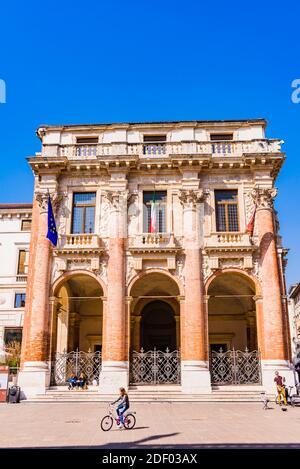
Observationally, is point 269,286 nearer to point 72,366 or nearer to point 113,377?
point 113,377

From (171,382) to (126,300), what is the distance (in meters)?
4.78

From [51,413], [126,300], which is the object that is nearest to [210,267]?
[126,300]

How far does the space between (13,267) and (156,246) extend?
18.4 m

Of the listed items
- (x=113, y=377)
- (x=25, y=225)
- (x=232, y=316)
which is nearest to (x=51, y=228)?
(x=113, y=377)

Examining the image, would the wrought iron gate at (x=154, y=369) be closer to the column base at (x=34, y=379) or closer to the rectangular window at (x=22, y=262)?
the column base at (x=34, y=379)

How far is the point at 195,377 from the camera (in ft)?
69.5

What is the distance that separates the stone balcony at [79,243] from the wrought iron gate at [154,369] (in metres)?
6.08

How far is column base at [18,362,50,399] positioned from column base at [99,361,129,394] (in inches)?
112

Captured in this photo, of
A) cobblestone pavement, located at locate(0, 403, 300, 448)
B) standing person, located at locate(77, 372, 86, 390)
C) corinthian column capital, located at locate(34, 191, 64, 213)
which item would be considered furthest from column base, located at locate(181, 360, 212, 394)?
corinthian column capital, located at locate(34, 191, 64, 213)

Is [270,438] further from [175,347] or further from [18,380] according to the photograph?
[175,347]

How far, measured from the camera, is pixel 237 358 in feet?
75.0

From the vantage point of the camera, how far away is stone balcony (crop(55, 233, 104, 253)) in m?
23.4

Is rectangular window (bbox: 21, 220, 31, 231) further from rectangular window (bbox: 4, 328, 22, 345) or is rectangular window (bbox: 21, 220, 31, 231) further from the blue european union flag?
the blue european union flag

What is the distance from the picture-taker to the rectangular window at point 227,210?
24250 mm
